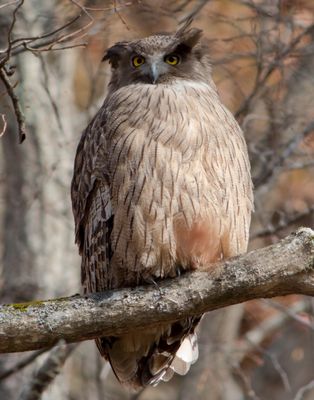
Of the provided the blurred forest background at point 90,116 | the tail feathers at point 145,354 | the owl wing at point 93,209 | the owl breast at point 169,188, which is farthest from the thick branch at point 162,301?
the blurred forest background at point 90,116

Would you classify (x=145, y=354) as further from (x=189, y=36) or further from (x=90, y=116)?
(x=90, y=116)

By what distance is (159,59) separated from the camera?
226 inches

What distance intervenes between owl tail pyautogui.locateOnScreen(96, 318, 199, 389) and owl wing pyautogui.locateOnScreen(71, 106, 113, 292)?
349 millimetres

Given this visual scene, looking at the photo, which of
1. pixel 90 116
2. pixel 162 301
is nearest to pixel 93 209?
pixel 162 301

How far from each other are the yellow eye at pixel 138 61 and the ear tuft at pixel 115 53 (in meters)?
0.10

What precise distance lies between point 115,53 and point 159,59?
0.34m

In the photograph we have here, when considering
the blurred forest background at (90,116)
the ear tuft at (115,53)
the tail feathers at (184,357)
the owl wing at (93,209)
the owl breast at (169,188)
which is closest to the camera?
the owl breast at (169,188)

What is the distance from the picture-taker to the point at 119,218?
518 centimetres

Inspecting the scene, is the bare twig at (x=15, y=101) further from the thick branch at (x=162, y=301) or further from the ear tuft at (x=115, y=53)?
the ear tuft at (x=115, y=53)

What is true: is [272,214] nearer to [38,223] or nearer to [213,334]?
[213,334]

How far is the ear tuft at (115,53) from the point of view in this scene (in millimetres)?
5893

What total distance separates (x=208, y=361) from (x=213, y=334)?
25cm

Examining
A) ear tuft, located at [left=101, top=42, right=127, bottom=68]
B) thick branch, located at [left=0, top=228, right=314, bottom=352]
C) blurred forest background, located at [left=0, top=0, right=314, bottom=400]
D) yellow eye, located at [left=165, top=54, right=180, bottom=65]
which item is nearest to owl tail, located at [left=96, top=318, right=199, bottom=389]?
thick branch, located at [left=0, top=228, right=314, bottom=352]

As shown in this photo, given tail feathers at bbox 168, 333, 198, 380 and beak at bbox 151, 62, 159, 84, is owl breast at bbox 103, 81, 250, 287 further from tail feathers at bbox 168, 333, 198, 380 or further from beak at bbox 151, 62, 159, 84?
tail feathers at bbox 168, 333, 198, 380
